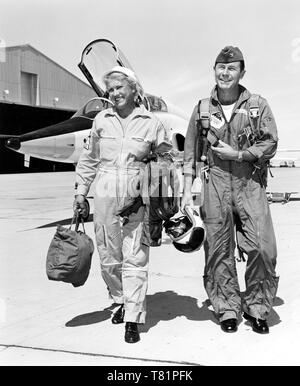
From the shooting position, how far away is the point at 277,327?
150 inches

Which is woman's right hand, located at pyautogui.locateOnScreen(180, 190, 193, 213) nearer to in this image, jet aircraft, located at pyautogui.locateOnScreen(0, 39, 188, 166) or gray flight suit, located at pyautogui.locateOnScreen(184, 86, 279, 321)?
gray flight suit, located at pyautogui.locateOnScreen(184, 86, 279, 321)

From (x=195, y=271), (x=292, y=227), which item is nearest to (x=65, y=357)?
(x=195, y=271)

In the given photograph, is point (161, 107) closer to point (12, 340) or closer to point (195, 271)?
point (195, 271)

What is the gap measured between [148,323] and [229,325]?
0.63m

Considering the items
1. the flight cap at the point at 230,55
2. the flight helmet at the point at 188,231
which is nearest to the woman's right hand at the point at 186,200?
the flight helmet at the point at 188,231

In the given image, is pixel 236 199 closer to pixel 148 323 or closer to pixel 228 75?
pixel 228 75

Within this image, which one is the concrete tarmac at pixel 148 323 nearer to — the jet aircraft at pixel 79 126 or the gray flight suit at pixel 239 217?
the gray flight suit at pixel 239 217

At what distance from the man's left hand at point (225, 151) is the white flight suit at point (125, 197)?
1.35ft

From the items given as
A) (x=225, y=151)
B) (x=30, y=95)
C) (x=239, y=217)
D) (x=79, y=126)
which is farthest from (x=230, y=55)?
(x=30, y=95)

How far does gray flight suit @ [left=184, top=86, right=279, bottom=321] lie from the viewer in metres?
3.77

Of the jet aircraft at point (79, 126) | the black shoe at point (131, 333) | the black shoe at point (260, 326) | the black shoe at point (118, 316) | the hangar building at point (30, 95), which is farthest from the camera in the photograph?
the hangar building at point (30, 95)

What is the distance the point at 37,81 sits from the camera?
136 ft

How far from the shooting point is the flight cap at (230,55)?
150 inches

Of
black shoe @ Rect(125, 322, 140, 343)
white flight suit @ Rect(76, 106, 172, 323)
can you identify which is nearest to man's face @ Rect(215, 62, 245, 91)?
white flight suit @ Rect(76, 106, 172, 323)
